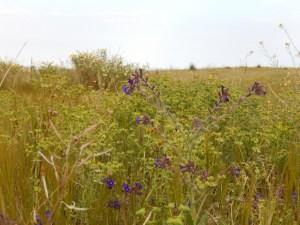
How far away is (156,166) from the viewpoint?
2301 mm

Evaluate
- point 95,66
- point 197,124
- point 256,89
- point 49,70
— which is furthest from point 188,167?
point 95,66

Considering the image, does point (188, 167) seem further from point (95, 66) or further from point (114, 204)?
point (95, 66)

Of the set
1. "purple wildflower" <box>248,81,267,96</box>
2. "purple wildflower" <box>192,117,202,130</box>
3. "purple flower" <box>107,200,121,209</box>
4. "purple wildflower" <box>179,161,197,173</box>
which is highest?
"purple wildflower" <box>248,81,267,96</box>

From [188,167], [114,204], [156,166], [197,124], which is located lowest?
[114,204]

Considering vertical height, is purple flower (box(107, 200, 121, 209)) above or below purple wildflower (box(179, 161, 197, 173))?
below

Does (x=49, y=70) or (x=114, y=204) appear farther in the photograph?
(x=49, y=70)

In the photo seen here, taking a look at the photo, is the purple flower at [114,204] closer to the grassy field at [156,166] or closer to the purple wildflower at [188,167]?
the grassy field at [156,166]

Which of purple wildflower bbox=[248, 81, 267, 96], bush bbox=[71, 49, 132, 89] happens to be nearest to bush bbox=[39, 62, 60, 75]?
bush bbox=[71, 49, 132, 89]

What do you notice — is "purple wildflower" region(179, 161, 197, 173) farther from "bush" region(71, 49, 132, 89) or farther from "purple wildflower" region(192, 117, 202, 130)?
"bush" region(71, 49, 132, 89)

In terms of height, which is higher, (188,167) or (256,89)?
(256,89)

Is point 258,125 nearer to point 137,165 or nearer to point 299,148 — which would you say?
point 299,148

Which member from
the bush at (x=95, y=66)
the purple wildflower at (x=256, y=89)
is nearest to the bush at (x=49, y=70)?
the bush at (x=95, y=66)

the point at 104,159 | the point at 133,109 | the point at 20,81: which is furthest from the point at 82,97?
the point at 20,81

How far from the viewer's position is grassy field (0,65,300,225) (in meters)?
1.87
